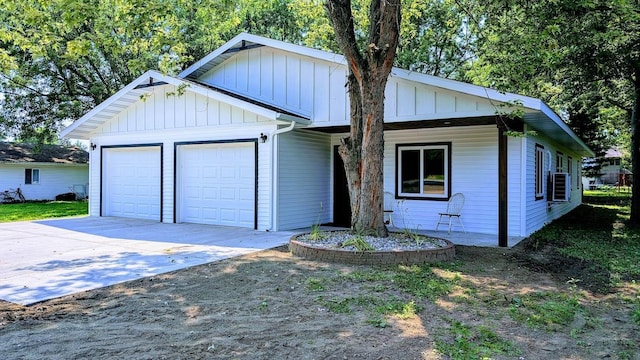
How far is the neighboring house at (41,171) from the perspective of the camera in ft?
74.2

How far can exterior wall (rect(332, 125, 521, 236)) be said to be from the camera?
31.0 ft

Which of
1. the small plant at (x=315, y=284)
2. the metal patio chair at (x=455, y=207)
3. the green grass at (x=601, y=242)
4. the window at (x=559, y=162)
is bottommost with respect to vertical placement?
the small plant at (x=315, y=284)

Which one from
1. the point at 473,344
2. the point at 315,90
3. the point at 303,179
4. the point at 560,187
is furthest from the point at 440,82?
the point at 473,344

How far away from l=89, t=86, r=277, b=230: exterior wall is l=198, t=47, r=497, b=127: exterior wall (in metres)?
1.25

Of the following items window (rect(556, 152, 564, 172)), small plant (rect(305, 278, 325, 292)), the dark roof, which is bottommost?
small plant (rect(305, 278, 325, 292))

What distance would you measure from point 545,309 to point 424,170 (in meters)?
6.61

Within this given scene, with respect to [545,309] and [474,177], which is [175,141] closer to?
[474,177]

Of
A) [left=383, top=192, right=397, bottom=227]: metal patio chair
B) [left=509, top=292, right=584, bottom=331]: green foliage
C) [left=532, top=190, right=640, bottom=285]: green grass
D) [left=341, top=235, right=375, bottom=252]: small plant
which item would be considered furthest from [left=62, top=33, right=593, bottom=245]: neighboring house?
[left=509, top=292, right=584, bottom=331]: green foliage

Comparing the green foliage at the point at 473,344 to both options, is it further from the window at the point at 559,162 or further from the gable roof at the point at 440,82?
the window at the point at 559,162

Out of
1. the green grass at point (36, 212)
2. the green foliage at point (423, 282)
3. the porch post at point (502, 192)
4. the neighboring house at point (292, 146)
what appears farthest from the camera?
the green grass at point (36, 212)

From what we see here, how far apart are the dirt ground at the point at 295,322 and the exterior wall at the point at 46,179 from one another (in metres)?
22.0

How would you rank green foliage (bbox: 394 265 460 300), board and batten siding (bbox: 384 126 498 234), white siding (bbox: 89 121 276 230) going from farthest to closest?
white siding (bbox: 89 121 276 230) → board and batten siding (bbox: 384 126 498 234) → green foliage (bbox: 394 265 460 300)

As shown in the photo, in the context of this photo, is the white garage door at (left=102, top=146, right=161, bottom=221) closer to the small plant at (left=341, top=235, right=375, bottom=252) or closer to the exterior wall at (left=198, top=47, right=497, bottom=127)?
the exterior wall at (left=198, top=47, right=497, bottom=127)

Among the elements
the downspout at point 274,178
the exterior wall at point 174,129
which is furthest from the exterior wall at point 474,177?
the exterior wall at point 174,129
